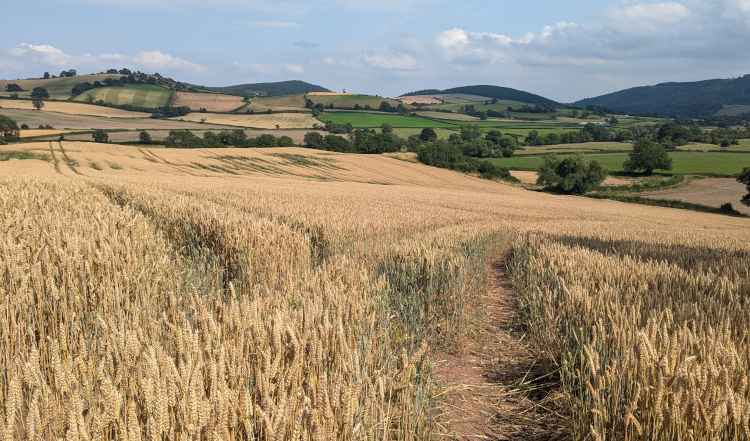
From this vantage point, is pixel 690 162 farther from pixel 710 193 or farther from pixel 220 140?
pixel 220 140

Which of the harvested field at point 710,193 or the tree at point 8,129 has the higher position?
the tree at point 8,129

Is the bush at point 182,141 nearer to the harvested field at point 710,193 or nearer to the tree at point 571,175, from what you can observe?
the tree at point 571,175

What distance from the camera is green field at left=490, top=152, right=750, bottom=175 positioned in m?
75.2

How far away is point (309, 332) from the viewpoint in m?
2.47

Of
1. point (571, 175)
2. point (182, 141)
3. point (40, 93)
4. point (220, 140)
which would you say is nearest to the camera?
point (571, 175)

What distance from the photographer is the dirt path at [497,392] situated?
328 cm

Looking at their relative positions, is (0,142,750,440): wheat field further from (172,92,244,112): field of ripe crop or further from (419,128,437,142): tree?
(172,92,244,112): field of ripe crop

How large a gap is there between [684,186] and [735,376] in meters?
76.1

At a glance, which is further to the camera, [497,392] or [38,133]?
[38,133]

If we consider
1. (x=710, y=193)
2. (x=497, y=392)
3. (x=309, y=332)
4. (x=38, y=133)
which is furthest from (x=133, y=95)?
(x=309, y=332)

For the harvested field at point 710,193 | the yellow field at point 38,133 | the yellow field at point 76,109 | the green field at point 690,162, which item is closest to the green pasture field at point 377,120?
the green field at point 690,162

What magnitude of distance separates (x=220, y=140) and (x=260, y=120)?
2942 cm

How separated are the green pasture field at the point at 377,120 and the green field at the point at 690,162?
40821 millimetres

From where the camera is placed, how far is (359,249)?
7.56 metres
